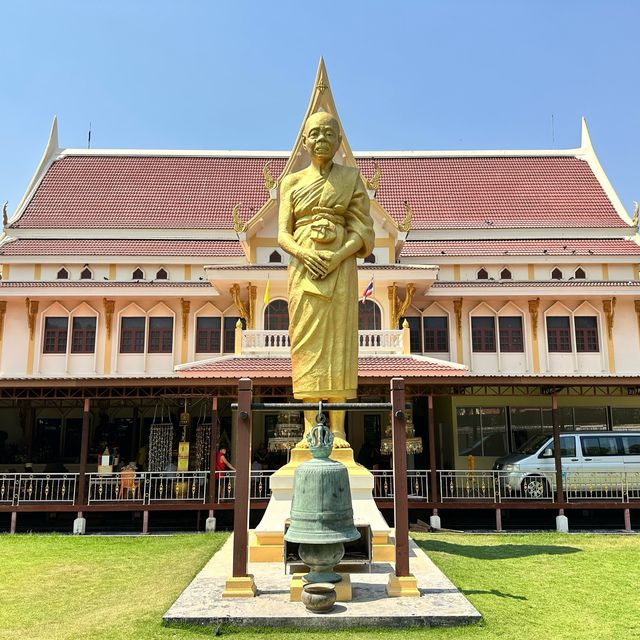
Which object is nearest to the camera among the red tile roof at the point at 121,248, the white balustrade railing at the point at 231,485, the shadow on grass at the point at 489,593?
the shadow on grass at the point at 489,593

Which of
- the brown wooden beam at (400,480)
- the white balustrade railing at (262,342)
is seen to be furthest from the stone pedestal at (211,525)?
the brown wooden beam at (400,480)

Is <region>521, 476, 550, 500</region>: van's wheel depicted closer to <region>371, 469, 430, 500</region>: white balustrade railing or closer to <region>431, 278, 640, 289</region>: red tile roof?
<region>371, 469, 430, 500</region>: white balustrade railing

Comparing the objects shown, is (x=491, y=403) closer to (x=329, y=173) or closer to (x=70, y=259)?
(x=329, y=173)

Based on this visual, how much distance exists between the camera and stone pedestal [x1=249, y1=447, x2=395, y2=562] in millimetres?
6660

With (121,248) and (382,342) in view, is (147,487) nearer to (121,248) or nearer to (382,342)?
(382,342)

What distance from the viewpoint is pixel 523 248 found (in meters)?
20.7

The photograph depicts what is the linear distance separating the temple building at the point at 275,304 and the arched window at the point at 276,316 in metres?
0.04

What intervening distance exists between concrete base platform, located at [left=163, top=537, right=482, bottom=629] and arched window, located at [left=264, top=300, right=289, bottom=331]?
11.3 m

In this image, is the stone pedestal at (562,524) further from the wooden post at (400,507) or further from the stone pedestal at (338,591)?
the stone pedestal at (338,591)

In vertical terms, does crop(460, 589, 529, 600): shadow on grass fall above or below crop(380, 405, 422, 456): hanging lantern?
below

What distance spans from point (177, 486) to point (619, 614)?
9.07 m

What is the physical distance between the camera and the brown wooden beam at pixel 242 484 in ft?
17.7

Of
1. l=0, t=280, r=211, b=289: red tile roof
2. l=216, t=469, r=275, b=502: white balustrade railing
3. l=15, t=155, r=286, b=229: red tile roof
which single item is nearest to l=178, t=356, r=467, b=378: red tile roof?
l=216, t=469, r=275, b=502: white balustrade railing

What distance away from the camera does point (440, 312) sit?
765 inches
